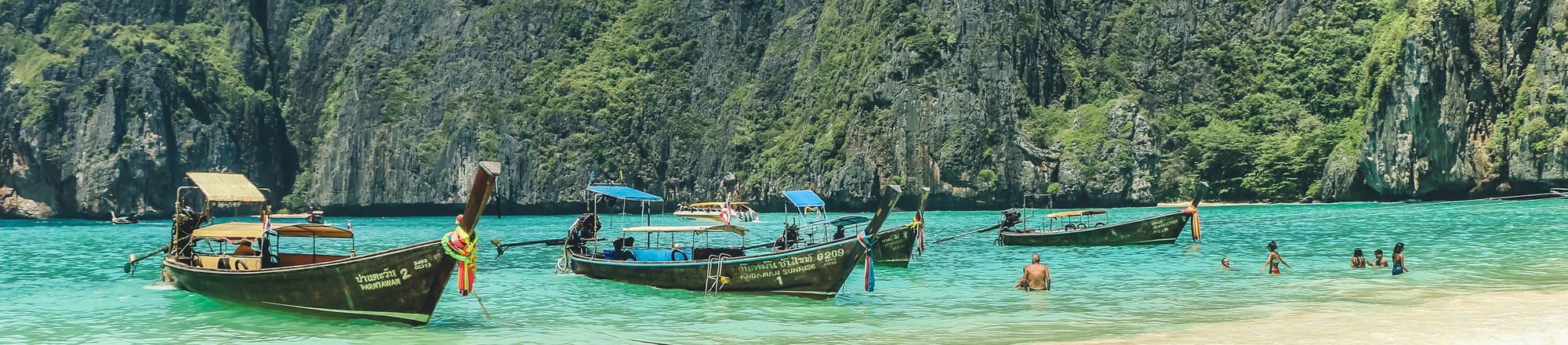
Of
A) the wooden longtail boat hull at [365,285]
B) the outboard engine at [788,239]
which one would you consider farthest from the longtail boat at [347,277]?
the outboard engine at [788,239]

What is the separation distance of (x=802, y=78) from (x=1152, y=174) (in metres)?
43.1

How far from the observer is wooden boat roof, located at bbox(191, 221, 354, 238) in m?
27.2

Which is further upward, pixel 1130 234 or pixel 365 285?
pixel 1130 234

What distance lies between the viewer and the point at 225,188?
32500 mm

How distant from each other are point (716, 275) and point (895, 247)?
1069cm

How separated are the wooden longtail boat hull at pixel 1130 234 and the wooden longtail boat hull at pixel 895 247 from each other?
40.0 feet

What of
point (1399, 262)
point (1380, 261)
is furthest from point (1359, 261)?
point (1399, 262)

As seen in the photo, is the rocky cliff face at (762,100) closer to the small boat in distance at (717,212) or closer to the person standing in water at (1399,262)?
the small boat in distance at (717,212)

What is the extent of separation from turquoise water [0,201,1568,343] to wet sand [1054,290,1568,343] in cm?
78

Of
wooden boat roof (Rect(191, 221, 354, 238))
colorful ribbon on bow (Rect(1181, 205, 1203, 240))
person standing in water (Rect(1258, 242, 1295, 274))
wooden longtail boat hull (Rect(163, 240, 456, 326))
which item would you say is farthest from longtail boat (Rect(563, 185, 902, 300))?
colorful ribbon on bow (Rect(1181, 205, 1203, 240))

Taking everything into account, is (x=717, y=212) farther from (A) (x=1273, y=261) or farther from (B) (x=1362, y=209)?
(A) (x=1273, y=261)

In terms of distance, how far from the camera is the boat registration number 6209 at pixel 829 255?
25656 millimetres

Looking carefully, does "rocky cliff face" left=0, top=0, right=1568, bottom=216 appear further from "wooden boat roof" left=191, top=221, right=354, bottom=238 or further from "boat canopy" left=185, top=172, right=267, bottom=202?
"boat canopy" left=185, top=172, right=267, bottom=202

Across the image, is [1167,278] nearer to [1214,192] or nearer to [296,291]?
[296,291]
